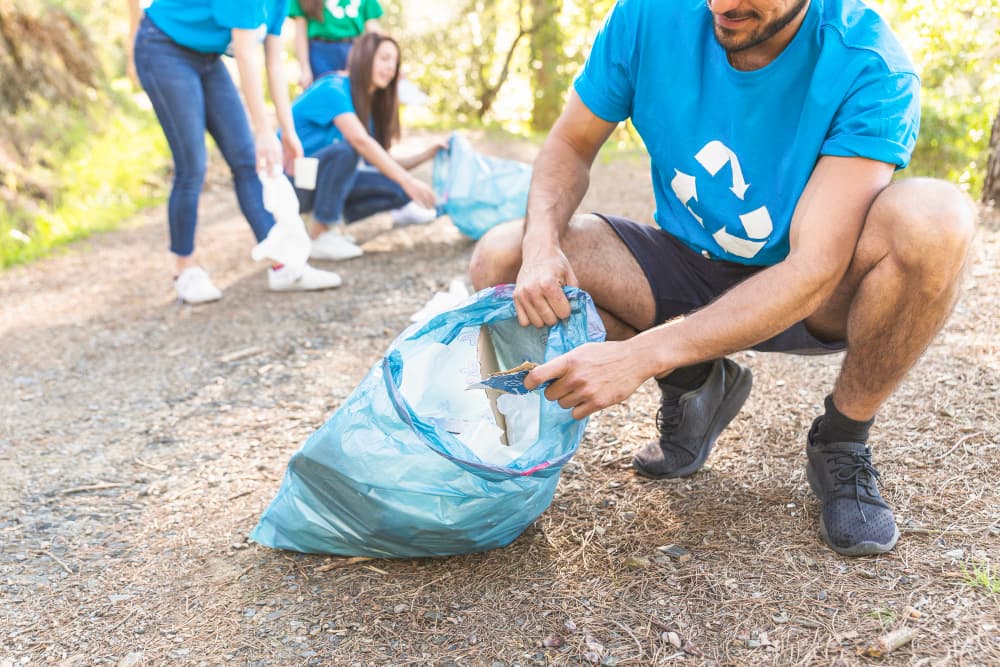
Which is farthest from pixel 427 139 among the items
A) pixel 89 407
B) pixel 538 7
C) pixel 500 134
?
pixel 89 407

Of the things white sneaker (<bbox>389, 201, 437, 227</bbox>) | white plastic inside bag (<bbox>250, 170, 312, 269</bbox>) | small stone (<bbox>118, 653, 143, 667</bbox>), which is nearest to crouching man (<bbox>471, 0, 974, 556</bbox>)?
small stone (<bbox>118, 653, 143, 667</bbox>)

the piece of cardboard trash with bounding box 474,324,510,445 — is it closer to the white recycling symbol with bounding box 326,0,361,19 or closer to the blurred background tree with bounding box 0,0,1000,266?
the blurred background tree with bounding box 0,0,1000,266

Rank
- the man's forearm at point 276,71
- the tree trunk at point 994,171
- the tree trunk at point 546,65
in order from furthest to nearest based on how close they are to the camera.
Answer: the tree trunk at point 546,65 → the tree trunk at point 994,171 → the man's forearm at point 276,71

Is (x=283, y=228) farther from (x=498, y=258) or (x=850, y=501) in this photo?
(x=850, y=501)

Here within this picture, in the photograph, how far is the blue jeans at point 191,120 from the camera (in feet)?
10.6

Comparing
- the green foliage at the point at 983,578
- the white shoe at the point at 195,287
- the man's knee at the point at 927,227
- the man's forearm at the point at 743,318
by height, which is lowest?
the white shoe at the point at 195,287

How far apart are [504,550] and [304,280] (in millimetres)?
2227

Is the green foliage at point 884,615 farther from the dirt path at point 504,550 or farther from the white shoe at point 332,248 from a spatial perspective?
the white shoe at point 332,248

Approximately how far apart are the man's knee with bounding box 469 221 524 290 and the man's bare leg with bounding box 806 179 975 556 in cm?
63

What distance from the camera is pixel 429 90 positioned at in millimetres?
9438

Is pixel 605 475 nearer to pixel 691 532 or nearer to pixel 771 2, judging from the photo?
pixel 691 532

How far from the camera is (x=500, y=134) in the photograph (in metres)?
7.88

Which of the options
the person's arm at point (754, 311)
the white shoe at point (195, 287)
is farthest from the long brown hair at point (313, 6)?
the person's arm at point (754, 311)

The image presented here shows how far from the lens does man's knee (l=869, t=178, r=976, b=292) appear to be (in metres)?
1.49
